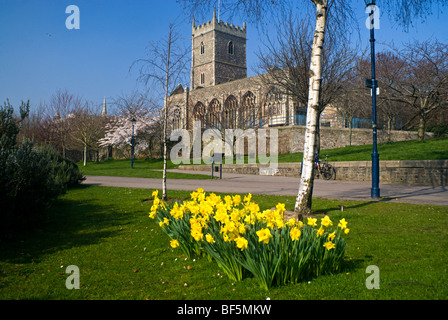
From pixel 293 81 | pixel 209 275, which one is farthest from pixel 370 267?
pixel 293 81

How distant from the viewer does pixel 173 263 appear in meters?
4.30

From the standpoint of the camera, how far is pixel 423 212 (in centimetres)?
686

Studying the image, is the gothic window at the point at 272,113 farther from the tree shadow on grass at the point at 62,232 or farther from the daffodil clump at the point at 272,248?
the daffodil clump at the point at 272,248

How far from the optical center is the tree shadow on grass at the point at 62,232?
496 centimetres

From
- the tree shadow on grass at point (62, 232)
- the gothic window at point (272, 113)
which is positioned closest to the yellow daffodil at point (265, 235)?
the tree shadow on grass at point (62, 232)

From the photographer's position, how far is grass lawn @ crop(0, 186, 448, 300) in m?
3.27

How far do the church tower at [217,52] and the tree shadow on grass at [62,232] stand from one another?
2538 inches

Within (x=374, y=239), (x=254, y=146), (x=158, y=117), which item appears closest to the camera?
(x=374, y=239)

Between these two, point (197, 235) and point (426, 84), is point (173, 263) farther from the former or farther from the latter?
point (426, 84)

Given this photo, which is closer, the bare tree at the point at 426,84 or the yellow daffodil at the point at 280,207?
the yellow daffodil at the point at 280,207

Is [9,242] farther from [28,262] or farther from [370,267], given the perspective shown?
[370,267]

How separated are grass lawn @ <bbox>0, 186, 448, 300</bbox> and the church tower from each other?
65.6 meters

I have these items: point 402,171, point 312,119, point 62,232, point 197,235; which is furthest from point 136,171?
point 197,235

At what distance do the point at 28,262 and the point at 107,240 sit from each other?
1.23 meters
